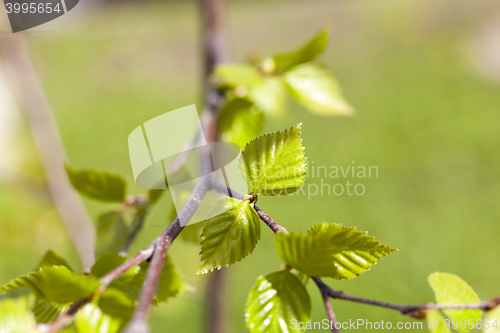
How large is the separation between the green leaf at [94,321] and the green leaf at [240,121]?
0.97 feet

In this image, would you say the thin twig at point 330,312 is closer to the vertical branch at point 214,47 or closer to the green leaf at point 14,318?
the green leaf at point 14,318

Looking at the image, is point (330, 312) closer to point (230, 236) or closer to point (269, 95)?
point (230, 236)

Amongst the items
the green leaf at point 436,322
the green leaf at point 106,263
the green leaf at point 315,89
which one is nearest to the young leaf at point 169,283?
the green leaf at point 106,263

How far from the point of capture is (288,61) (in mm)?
543

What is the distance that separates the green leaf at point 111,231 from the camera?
413 millimetres

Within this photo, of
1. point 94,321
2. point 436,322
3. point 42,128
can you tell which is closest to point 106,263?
point 94,321

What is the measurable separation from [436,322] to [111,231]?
35cm

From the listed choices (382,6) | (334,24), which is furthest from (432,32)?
(334,24)

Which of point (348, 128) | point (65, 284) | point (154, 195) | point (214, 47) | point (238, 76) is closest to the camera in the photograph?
point (65, 284)

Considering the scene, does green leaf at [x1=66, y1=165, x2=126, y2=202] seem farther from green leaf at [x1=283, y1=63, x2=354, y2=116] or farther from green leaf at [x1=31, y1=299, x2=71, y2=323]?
green leaf at [x1=283, y1=63, x2=354, y2=116]

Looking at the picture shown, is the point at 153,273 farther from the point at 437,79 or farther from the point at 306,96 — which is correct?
the point at 437,79

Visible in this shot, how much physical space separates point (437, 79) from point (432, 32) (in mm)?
982

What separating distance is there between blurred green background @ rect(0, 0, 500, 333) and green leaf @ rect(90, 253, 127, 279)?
31cm

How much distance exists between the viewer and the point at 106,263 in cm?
29
